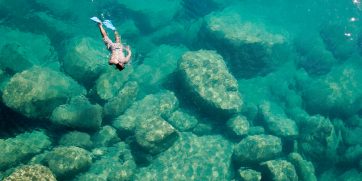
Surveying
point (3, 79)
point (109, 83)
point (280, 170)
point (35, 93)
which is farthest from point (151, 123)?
point (3, 79)

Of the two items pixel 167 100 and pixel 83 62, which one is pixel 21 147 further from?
pixel 167 100

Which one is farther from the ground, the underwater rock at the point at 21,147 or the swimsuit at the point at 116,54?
the swimsuit at the point at 116,54

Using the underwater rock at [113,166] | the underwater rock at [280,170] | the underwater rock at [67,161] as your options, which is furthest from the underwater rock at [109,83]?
the underwater rock at [280,170]

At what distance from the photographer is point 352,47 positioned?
18938 mm

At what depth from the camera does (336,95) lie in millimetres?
14047

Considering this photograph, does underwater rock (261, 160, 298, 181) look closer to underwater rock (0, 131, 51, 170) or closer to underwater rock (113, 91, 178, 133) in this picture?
underwater rock (113, 91, 178, 133)

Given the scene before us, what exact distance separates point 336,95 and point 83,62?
11.2 meters

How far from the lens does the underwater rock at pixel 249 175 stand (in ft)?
32.1

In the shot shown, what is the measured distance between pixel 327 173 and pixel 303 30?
15.3 metres

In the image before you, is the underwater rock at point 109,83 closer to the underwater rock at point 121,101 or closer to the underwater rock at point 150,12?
the underwater rock at point 121,101

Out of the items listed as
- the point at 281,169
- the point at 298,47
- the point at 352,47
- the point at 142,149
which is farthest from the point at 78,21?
the point at 352,47

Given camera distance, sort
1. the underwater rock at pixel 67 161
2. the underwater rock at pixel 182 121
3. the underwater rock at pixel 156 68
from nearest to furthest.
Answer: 1. the underwater rock at pixel 67 161
2. the underwater rock at pixel 182 121
3. the underwater rock at pixel 156 68

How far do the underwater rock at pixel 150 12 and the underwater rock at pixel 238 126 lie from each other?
744 cm

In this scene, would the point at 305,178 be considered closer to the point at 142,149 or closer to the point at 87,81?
the point at 142,149
